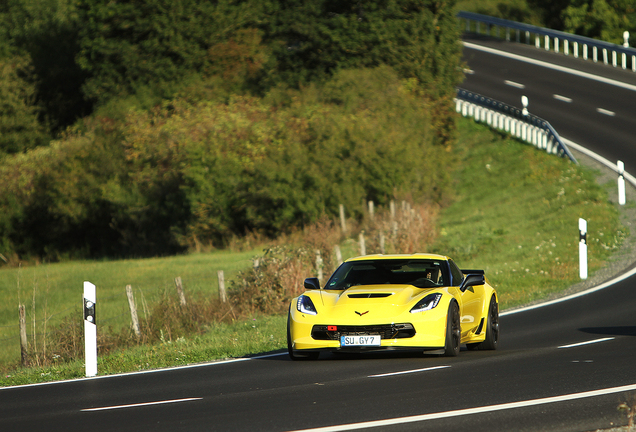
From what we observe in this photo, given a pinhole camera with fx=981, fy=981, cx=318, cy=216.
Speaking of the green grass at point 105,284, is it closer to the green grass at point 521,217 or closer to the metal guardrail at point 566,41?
the green grass at point 521,217

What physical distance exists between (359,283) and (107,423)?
4.92 m

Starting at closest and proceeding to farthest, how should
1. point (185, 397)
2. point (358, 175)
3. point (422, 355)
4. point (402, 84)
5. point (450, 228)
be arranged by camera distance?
point (185, 397), point (422, 355), point (450, 228), point (358, 175), point (402, 84)

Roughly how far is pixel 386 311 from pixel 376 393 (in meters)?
2.30

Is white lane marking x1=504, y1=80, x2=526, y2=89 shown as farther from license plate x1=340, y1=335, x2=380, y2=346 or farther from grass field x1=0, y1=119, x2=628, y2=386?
license plate x1=340, y1=335, x2=380, y2=346

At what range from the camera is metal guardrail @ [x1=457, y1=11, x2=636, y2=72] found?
56625 mm

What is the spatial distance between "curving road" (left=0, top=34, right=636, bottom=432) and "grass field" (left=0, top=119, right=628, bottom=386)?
7.11 feet

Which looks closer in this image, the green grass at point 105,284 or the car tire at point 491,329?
the car tire at point 491,329

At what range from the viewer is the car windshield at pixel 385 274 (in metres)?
12.3

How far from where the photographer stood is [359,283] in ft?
40.4

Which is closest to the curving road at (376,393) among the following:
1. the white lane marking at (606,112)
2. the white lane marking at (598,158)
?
the white lane marking at (598,158)

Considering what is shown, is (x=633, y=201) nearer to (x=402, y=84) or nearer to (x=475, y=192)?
(x=475, y=192)

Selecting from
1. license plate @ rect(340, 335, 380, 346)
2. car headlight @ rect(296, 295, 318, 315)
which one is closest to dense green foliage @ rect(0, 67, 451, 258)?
car headlight @ rect(296, 295, 318, 315)

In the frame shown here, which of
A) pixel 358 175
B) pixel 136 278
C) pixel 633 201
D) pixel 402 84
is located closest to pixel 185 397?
pixel 136 278

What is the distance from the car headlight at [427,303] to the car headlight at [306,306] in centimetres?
119
